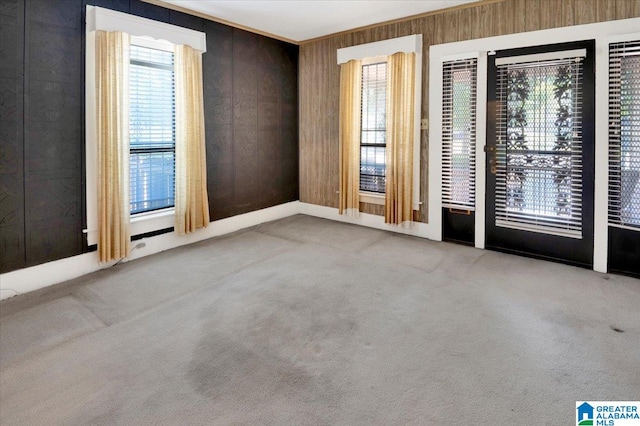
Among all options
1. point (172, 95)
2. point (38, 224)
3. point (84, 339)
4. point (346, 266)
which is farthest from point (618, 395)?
point (172, 95)

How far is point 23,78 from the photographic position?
316 centimetres

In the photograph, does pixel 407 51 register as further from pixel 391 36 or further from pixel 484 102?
pixel 484 102

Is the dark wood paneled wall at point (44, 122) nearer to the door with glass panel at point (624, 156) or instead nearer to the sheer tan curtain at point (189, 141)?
the sheer tan curtain at point (189, 141)

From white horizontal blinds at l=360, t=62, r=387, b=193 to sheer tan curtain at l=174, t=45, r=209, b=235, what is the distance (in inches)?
82.4

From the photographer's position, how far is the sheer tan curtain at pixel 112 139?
3.58 m

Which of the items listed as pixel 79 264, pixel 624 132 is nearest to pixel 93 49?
pixel 79 264

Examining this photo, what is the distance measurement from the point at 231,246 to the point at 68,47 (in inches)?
97.0

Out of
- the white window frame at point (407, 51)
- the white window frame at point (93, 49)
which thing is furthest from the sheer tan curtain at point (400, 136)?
the white window frame at point (93, 49)

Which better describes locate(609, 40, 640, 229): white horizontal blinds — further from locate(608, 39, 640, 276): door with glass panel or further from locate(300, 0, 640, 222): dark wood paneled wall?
locate(300, 0, 640, 222): dark wood paneled wall

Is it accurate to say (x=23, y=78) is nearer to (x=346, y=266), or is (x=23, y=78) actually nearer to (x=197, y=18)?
(x=197, y=18)

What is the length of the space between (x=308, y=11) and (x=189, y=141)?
199 centimetres

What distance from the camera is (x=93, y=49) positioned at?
356cm

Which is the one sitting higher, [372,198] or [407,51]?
[407,51]

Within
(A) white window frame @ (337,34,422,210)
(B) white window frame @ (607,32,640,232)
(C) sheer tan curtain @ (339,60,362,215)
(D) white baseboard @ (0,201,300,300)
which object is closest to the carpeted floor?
(D) white baseboard @ (0,201,300,300)
